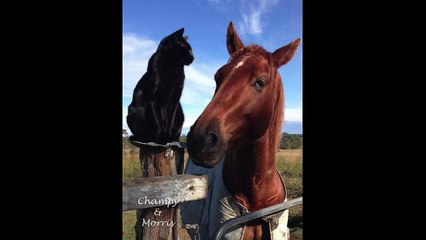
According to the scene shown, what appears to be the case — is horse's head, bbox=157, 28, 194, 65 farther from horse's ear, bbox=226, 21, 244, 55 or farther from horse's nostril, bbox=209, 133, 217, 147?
horse's nostril, bbox=209, 133, 217, 147

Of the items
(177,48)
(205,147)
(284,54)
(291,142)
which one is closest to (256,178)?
(291,142)

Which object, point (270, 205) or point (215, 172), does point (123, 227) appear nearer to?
point (215, 172)

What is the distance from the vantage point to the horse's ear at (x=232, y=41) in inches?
76.9

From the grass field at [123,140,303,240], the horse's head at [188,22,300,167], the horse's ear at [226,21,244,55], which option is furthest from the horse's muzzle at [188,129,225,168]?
the horse's ear at [226,21,244,55]

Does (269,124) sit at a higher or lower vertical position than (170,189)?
higher

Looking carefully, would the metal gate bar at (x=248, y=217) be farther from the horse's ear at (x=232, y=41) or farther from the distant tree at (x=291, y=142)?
the horse's ear at (x=232, y=41)

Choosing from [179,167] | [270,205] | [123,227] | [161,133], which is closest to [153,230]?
[123,227]

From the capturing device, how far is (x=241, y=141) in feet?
6.24

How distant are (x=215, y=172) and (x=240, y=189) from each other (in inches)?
8.0

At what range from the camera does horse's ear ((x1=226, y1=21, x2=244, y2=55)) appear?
1.95 m

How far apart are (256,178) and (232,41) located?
87 cm

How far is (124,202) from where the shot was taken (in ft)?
5.96

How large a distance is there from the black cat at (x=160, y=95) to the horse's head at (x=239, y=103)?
19 centimetres

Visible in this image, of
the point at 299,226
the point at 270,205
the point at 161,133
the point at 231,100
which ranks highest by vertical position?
the point at 231,100
